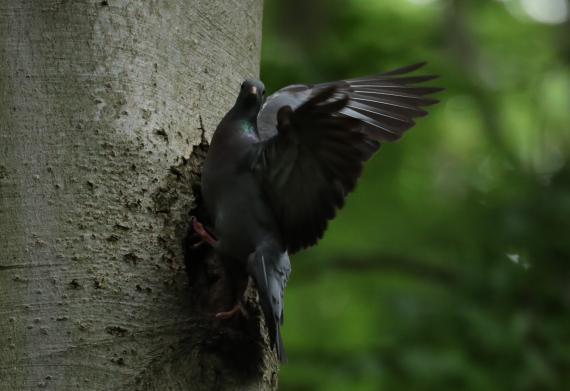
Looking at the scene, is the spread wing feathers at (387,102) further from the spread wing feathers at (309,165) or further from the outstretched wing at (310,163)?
the spread wing feathers at (309,165)

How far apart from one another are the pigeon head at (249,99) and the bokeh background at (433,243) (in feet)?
6.62

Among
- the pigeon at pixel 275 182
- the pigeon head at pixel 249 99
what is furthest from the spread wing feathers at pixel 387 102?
the pigeon head at pixel 249 99

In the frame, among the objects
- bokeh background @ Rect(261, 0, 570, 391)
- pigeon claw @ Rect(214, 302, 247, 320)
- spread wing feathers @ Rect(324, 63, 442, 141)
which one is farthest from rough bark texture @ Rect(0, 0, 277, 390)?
bokeh background @ Rect(261, 0, 570, 391)

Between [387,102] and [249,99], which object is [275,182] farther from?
[387,102]

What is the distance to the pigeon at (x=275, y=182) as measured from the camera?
207 centimetres

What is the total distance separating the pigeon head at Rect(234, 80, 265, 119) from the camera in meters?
2.38

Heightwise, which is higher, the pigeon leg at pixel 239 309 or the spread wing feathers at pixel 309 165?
the spread wing feathers at pixel 309 165

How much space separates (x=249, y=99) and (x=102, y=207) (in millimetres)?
537

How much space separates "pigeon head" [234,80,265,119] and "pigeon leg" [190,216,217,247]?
1.09 feet

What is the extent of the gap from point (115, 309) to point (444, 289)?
2.71 metres

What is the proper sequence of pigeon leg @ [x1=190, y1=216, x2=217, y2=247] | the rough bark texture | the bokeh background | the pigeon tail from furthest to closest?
the bokeh background → pigeon leg @ [x1=190, y1=216, x2=217, y2=247] → the pigeon tail → the rough bark texture

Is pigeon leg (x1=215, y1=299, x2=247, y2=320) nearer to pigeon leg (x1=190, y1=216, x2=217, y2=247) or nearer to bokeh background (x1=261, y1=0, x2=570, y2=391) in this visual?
pigeon leg (x1=190, y1=216, x2=217, y2=247)

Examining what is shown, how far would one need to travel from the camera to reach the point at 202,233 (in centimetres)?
227

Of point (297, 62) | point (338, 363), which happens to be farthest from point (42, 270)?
point (297, 62)
